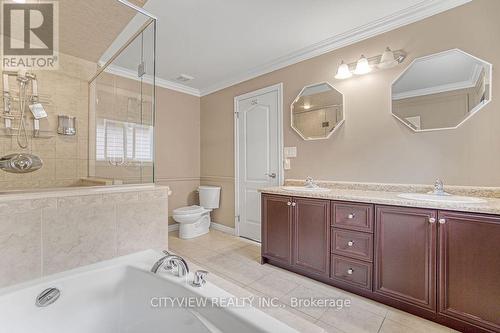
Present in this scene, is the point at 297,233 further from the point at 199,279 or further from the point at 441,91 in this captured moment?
the point at 441,91

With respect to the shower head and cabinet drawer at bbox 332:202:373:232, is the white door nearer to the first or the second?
cabinet drawer at bbox 332:202:373:232

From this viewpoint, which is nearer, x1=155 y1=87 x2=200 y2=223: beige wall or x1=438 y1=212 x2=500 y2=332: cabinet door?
x1=438 y1=212 x2=500 y2=332: cabinet door

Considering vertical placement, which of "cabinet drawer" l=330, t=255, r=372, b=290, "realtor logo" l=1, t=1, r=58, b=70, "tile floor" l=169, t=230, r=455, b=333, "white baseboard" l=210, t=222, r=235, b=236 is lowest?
"tile floor" l=169, t=230, r=455, b=333

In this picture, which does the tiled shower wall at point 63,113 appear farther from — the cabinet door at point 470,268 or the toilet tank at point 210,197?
the cabinet door at point 470,268

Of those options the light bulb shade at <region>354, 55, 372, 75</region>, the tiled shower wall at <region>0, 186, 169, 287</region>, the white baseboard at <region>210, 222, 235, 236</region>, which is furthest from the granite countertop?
the white baseboard at <region>210, 222, 235, 236</region>

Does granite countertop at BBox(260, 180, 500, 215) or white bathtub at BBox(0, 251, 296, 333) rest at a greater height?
granite countertop at BBox(260, 180, 500, 215)

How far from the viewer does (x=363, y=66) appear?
2.16 m

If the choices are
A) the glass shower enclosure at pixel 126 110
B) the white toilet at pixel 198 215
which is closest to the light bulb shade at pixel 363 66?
the glass shower enclosure at pixel 126 110

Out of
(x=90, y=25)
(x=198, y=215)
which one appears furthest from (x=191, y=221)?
(x=90, y=25)

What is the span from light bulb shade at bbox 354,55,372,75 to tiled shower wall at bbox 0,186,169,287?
208 cm

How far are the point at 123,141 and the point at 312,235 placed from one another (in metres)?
2.17

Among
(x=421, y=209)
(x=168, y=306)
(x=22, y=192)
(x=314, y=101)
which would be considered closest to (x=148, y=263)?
(x=168, y=306)

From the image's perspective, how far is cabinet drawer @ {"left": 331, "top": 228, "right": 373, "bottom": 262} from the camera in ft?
5.85

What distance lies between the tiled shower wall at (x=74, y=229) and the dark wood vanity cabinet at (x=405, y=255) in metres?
1.28
